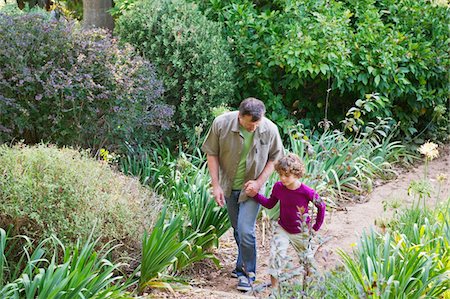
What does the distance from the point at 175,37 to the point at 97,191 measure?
3.63 meters

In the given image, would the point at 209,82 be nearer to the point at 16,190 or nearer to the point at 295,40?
the point at 295,40

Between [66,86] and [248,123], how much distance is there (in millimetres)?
2482

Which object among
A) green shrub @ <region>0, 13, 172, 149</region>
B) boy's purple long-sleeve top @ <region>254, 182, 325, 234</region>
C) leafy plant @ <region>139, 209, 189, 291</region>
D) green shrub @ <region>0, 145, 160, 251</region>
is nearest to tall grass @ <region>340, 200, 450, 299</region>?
boy's purple long-sleeve top @ <region>254, 182, 325, 234</region>

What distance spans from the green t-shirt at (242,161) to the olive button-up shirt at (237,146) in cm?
2

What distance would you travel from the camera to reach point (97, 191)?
576 centimetres

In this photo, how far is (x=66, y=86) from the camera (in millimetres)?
7445

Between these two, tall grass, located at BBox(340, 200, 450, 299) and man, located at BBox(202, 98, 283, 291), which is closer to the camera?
tall grass, located at BBox(340, 200, 450, 299)

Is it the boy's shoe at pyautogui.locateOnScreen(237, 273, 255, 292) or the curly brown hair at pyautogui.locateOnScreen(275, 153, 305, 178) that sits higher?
the curly brown hair at pyautogui.locateOnScreen(275, 153, 305, 178)

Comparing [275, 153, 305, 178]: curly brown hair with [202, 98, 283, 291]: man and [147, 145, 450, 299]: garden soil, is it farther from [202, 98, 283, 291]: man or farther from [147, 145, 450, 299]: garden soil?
[147, 145, 450, 299]: garden soil

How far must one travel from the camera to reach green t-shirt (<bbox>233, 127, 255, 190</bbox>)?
5953 millimetres

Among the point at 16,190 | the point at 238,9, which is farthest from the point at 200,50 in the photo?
the point at 16,190

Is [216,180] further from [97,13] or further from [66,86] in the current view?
[97,13]

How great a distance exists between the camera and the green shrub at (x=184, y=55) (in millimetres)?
8961

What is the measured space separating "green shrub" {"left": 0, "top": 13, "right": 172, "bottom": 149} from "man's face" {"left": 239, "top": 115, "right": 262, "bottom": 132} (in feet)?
7.63
